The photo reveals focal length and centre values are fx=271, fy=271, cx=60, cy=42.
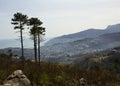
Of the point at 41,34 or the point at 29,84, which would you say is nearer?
the point at 29,84

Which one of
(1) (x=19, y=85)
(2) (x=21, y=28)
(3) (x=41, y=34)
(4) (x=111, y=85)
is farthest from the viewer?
(3) (x=41, y=34)

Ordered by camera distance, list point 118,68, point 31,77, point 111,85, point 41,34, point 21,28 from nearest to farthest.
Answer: point 31,77
point 111,85
point 21,28
point 41,34
point 118,68

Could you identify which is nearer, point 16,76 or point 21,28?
point 16,76

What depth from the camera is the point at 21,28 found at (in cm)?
8006

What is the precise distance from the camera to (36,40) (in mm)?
84938

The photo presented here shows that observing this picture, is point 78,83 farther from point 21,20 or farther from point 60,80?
point 21,20

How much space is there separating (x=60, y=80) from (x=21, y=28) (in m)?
34.6

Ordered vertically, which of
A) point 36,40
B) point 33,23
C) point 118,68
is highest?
point 33,23

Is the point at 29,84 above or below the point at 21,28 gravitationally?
below

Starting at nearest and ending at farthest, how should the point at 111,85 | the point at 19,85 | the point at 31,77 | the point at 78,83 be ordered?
the point at 19,85 → the point at 31,77 → the point at 78,83 → the point at 111,85

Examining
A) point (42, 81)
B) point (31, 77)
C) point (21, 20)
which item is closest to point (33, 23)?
point (21, 20)

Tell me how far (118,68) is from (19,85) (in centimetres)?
8722

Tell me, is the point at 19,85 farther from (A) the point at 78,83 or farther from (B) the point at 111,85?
(B) the point at 111,85

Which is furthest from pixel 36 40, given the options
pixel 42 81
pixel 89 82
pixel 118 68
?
pixel 118 68
